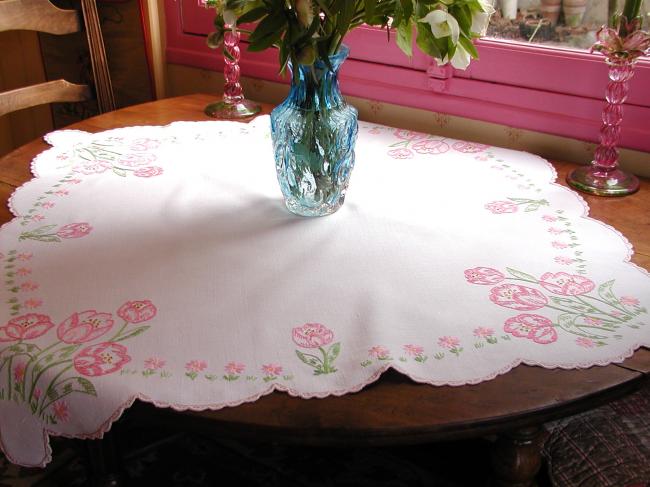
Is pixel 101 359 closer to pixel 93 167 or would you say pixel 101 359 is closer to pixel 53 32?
pixel 93 167

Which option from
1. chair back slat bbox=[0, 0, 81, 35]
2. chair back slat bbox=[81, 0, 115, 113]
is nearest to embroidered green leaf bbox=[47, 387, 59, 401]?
chair back slat bbox=[0, 0, 81, 35]

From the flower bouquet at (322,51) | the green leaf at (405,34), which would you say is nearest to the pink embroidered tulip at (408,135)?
the flower bouquet at (322,51)

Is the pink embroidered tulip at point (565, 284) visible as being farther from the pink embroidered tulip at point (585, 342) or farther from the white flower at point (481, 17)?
the white flower at point (481, 17)

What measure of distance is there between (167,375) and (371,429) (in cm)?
26

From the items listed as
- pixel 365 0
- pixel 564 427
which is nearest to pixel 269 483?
pixel 564 427

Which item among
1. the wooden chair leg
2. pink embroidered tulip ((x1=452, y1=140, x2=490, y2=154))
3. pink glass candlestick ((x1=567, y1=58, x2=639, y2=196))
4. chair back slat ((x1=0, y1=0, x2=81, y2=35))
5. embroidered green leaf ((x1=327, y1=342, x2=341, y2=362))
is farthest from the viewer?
chair back slat ((x1=0, y1=0, x2=81, y2=35))

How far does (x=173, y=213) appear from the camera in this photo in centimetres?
130

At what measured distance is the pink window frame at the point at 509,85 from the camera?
152cm

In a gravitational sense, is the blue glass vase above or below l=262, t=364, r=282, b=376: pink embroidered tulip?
above

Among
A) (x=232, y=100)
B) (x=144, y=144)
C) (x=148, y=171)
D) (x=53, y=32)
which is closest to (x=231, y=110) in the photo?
(x=232, y=100)

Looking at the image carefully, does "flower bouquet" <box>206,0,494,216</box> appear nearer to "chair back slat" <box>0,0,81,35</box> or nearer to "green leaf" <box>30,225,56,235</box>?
"green leaf" <box>30,225,56,235</box>

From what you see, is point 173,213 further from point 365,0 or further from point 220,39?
point 365,0

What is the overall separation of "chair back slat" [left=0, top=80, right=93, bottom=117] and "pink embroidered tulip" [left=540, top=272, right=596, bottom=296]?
50.7 inches

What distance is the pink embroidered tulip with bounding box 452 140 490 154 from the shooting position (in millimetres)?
1583
